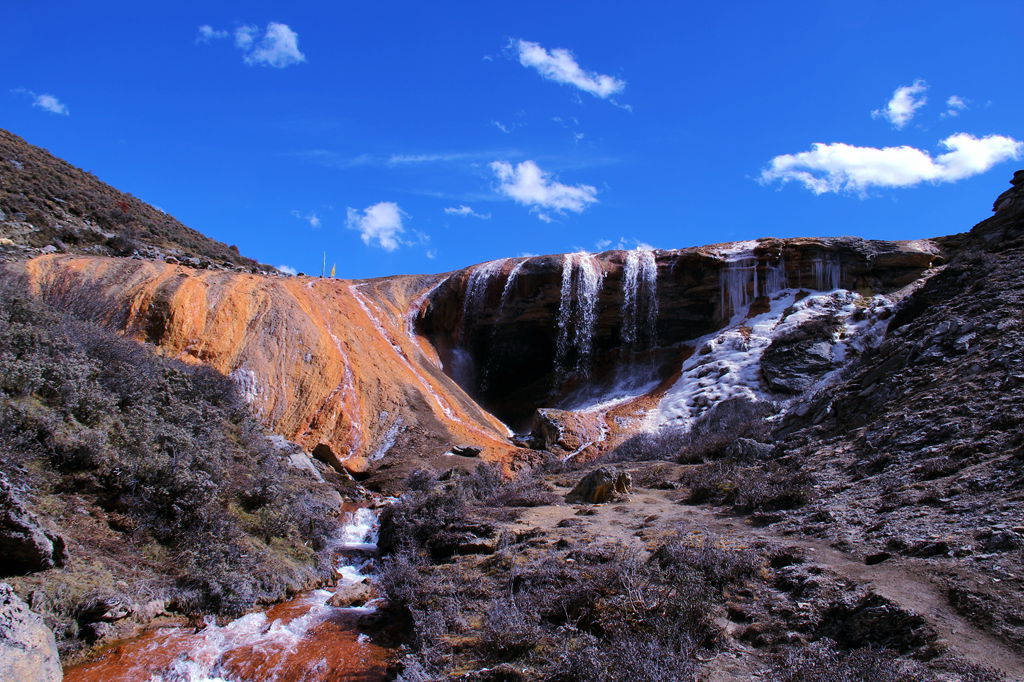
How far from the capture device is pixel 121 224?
31438 mm

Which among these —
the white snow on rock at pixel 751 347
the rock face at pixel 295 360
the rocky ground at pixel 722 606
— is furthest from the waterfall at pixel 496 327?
the rocky ground at pixel 722 606

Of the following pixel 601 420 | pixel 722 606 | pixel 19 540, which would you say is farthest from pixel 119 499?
pixel 601 420

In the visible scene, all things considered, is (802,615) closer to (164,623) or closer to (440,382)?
(164,623)

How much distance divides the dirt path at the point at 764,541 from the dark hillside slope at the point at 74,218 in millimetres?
18385

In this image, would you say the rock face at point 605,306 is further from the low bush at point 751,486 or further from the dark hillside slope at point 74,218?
the low bush at point 751,486

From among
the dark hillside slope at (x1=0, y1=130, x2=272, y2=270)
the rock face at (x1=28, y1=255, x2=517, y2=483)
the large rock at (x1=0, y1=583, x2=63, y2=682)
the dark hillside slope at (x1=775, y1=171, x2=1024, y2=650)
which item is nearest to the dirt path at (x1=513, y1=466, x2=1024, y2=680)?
the dark hillside slope at (x1=775, y1=171, x2=1024, y2=650)

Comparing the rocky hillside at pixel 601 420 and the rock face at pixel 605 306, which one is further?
the rock face at pixel 605 306

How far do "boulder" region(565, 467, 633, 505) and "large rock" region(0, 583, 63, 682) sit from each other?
795 centimetres

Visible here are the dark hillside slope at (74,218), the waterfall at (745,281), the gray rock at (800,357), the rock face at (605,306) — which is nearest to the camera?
the gray rock at (800,357)

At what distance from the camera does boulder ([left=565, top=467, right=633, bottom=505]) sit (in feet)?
36.5

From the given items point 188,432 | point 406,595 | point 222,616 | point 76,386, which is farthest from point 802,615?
point 76,386

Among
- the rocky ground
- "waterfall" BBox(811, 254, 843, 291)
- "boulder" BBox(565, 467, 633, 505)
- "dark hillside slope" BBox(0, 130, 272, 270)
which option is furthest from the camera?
"waterfall" BBox(811, 254, 843, 291)

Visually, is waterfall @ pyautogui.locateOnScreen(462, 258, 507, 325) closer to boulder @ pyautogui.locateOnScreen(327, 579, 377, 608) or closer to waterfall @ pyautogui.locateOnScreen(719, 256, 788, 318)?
waterfall @ pyautogui.locateOnScreen(719, 256, 788, 318)

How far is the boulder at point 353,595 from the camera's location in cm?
745
